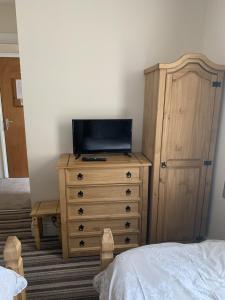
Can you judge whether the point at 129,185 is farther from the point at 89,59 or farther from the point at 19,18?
the point at 19,18

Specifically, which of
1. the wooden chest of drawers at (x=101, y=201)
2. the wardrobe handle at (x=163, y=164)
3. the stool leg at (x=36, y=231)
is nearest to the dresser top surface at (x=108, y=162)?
the wooden chest of drawers at (x=101, y=201)

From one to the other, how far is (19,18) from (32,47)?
258 mm

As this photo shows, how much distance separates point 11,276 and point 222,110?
2043 mm

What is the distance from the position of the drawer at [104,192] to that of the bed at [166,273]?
2.60 ft

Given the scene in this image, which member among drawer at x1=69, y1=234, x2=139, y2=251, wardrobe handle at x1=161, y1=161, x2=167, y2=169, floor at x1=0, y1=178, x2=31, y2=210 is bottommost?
floor at x1=0, y1=178, x2=31, y2=210

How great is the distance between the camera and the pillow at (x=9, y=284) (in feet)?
3.37

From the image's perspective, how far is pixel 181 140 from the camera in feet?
6.97

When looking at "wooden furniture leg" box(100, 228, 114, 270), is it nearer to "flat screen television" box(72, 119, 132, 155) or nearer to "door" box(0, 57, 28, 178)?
"flat screen television" box(72, 119, 132, 155)

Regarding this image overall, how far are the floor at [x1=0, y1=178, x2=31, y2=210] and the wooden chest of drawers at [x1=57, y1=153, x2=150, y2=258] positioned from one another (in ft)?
4.65

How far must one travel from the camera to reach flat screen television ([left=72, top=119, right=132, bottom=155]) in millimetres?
2256

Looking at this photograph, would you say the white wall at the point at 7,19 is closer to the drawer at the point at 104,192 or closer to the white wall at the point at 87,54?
the white wall at the point at 87,54

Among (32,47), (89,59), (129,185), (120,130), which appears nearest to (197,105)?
(120,130)

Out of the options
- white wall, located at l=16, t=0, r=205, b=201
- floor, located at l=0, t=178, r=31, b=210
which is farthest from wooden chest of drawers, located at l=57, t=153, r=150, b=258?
floor, located at l=0, t=178, r=31, b=210

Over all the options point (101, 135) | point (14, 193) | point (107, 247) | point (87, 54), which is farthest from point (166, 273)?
point (14, 193)
